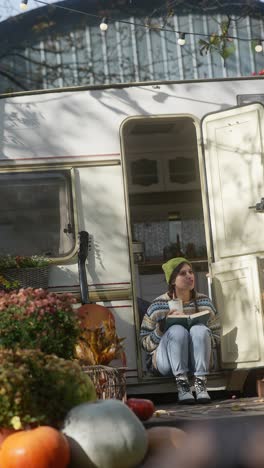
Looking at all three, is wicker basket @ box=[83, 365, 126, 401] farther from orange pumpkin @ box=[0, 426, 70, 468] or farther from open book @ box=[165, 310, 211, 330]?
orange pumpkin @ box=[0, 426, 70, 468]

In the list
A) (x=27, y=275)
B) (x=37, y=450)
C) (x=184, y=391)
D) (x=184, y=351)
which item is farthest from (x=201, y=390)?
(x=37, y=450)

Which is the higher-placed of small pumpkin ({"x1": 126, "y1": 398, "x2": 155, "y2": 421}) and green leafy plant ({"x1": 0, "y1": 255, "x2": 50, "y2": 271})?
green leafy plant ({"x1": 0, "y1": 255, "x2": 50, "y2": 271})

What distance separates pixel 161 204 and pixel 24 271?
3.05m

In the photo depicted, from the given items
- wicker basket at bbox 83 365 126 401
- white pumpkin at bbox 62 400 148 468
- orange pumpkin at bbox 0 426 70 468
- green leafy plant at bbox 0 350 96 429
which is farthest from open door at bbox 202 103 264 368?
orange pumpkin at bbox 0 426 70 468

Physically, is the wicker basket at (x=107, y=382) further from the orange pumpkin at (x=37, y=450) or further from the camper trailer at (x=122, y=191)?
the orange pumpkin at (x=37, y=450)

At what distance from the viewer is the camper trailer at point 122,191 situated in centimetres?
1005

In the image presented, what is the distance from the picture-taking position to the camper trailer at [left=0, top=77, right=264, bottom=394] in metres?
10.0

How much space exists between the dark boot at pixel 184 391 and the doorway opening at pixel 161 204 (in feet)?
8.41

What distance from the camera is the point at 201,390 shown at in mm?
9469

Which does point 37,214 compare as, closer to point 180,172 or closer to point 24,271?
point 24,271

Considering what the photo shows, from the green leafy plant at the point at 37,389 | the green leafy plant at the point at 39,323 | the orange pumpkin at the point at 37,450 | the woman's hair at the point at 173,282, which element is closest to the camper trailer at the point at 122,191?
the woman's hair at the point at 173,282

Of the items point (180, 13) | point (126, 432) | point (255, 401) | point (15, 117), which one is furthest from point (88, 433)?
point (180, 13)

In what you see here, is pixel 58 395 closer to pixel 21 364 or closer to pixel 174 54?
pixel 21 364

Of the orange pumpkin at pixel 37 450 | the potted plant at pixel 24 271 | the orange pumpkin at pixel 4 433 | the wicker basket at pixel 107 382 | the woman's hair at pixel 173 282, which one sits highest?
the potted plant at pixel 24 271
